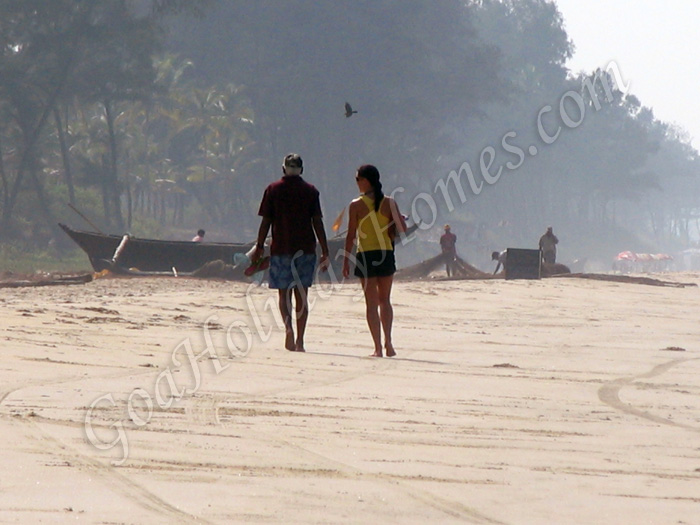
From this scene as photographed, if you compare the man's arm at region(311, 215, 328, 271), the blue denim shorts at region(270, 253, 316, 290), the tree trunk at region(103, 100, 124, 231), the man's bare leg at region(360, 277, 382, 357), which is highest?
the tree trunk at region(103, 100, 124, 231)

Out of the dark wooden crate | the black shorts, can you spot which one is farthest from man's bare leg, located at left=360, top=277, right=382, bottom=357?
the dark wooden crate

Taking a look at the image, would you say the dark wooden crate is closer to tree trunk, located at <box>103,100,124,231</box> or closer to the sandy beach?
the sandy beach

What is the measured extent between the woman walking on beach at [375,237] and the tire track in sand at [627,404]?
6.53ft

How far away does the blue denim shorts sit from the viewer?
873 centimetres

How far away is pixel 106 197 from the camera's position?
4719cm

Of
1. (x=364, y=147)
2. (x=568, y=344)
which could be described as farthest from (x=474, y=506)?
(x=364, y=147)

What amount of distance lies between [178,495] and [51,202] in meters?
43.8

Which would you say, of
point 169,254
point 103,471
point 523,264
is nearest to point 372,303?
point 103,471

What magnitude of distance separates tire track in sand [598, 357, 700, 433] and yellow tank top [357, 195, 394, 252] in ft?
7.28

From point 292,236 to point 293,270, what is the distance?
27 centimetres

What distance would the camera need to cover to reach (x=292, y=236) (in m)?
8.80

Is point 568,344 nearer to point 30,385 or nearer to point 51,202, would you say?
point 30,385

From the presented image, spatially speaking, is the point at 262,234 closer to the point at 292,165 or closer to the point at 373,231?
the point at 292,165

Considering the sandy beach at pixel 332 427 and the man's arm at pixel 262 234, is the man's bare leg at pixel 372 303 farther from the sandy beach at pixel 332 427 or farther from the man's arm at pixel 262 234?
the man's arm at pixel 262 234
